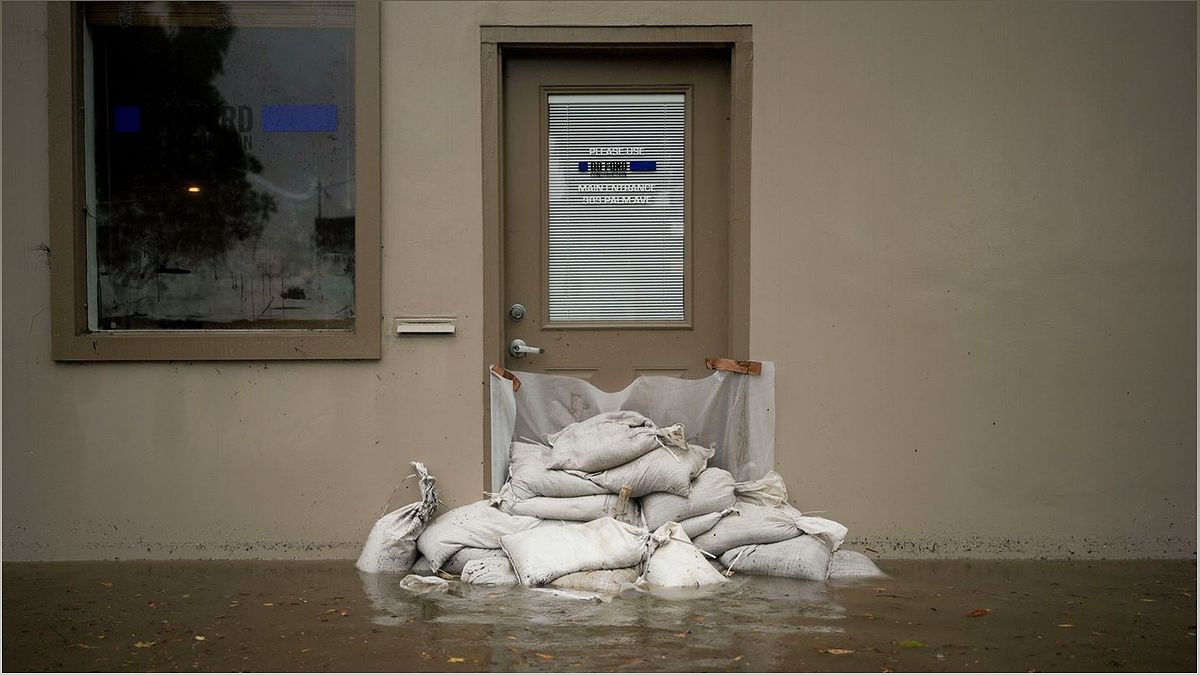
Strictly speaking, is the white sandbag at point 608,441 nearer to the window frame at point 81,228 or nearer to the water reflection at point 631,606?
the water reflection at point 631,606

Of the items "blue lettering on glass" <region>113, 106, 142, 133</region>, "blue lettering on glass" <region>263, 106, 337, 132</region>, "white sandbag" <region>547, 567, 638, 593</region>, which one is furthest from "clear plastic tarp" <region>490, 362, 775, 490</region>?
"blue lettering on glass" <region>113, 106, 142, 133</region>

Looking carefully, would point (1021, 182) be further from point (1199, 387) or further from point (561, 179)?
point (561, 179)

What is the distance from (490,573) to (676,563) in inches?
30.3

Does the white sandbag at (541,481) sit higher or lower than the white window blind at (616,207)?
lower

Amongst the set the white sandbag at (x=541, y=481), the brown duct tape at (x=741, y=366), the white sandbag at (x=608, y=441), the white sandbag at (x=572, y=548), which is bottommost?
the white sandbag at (x=572, y=548)

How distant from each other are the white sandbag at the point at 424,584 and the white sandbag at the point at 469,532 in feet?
0.49

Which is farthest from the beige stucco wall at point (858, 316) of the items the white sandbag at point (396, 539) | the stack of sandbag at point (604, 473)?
the stack of sandbag at point (604, 473)

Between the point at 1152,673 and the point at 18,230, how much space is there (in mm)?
4887

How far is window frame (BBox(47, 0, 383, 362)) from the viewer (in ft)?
16.1

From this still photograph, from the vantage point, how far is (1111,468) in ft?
16.5

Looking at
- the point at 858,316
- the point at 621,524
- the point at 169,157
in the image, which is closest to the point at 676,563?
the point at 621,524

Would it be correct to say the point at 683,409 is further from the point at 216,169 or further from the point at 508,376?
the point at 216,169

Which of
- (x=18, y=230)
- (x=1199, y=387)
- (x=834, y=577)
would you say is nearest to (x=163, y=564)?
(x=18, y=230)

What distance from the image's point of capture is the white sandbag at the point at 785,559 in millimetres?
4543
